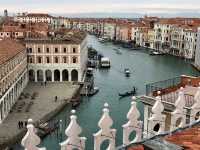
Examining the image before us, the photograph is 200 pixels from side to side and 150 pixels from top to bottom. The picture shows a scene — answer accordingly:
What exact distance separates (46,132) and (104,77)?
1792 centimetres

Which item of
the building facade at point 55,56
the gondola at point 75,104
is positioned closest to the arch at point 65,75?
the building facade at point 55,56

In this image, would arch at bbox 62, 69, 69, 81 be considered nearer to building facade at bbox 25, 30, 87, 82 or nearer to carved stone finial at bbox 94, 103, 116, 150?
building facade at bbox 25, 30, 87, 82

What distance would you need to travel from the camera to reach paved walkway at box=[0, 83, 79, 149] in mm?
18391

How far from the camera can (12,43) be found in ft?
97.0

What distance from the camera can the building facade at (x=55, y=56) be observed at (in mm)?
31297

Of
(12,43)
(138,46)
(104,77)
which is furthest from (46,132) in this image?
(138,46)

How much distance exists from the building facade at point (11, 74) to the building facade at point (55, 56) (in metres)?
1.18

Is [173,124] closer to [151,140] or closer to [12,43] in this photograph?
[151,140]

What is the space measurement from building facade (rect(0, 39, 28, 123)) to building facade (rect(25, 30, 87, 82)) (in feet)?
3.88

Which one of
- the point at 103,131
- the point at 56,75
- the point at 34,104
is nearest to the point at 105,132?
the point at 103,131

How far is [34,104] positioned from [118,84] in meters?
10.6

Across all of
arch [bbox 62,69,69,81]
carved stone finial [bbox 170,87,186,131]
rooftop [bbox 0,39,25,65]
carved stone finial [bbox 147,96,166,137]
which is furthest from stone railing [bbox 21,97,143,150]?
arch [bbox 62,69,69,81]

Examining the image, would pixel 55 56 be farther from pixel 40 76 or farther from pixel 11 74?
pixel 11 74

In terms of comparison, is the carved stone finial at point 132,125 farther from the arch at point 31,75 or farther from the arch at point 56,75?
the arch at point 31,75
